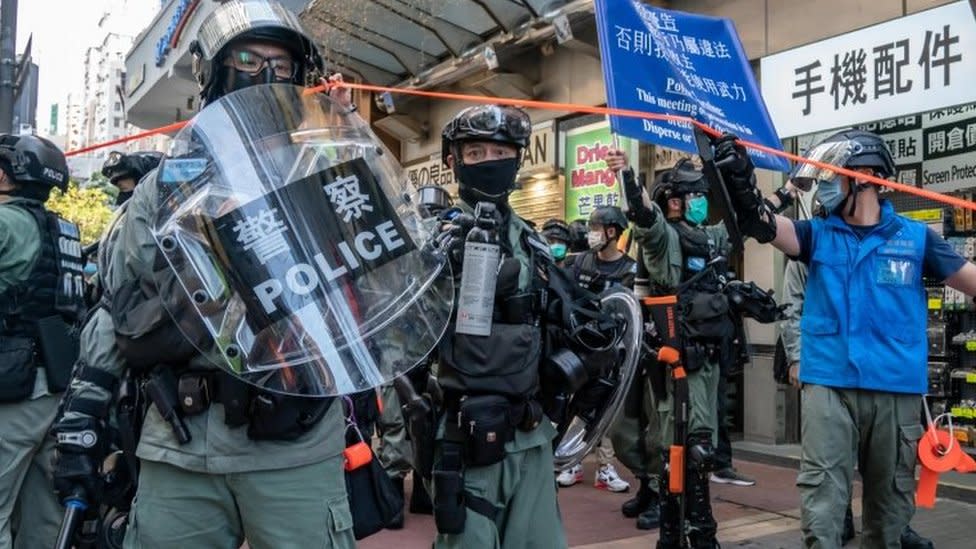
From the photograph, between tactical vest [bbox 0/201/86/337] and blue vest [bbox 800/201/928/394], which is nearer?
blue vest [bbox 800/201/928/394]

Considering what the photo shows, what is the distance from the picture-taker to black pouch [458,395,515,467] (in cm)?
275

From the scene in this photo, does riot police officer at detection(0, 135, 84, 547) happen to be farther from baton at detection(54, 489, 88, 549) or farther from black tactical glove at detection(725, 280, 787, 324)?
black tactical glove at detection(725, 280, 787, 324)

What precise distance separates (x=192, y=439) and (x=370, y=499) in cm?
63

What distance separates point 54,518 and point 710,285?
398 cm

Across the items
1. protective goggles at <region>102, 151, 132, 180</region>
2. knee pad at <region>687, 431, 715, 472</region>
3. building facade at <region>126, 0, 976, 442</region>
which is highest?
building facade at <region>126, 0, 976, 442</region>

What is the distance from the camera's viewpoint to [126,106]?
66.0ft

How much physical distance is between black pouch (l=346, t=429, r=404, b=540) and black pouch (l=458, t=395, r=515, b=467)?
30cm

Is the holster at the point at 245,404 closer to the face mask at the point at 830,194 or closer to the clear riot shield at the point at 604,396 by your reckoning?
the clear riot shield at the point at 604,396

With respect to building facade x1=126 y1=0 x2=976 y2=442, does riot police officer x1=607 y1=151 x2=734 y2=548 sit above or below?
below

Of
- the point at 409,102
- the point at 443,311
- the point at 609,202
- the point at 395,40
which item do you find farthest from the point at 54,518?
the point at 409,102

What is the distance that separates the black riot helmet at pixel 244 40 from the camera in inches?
98.3

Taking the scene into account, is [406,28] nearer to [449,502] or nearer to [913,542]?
[913,542]

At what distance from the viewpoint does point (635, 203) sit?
14.6 ft

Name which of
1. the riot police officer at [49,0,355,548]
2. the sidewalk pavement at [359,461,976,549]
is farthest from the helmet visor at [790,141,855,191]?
the riot police officer at [49,0,355,548]
